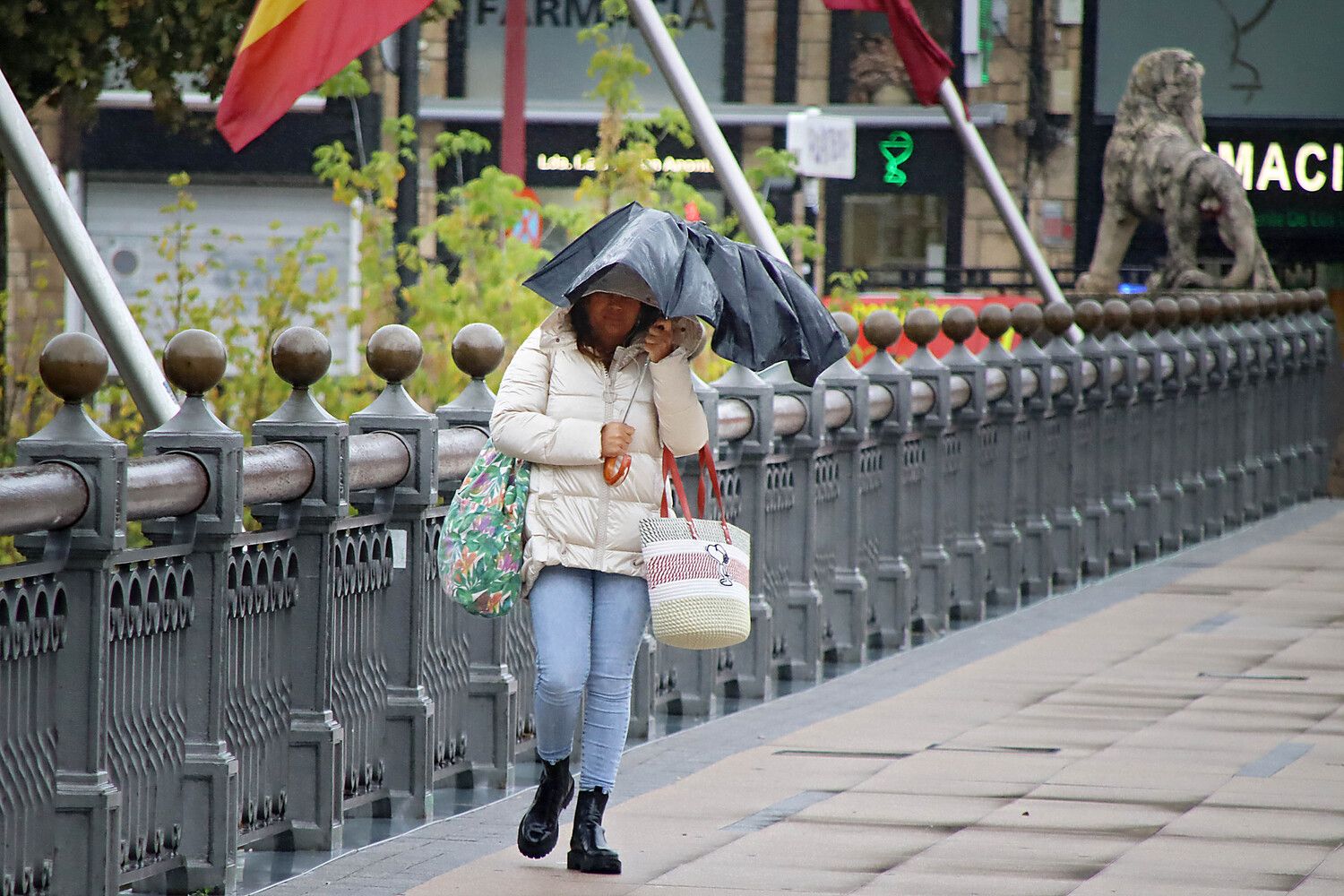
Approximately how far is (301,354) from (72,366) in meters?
1.01

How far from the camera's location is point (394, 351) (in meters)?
6.00

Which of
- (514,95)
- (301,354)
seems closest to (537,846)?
(301,354)

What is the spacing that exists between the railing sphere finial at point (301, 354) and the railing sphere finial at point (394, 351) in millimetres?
395

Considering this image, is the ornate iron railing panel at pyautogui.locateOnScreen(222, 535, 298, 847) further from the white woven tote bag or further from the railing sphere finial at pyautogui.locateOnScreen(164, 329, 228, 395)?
the white woven tote bag

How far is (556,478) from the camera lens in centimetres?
529

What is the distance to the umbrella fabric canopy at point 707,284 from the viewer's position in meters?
5.09

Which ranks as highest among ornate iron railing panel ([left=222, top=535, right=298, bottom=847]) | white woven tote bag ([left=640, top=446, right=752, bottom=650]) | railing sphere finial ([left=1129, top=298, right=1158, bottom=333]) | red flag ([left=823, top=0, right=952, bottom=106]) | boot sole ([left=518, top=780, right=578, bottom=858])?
red flag ([left=823, top=0, right=952, bottom=106])

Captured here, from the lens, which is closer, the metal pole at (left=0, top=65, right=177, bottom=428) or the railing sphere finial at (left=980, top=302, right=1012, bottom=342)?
the metal pole at (left=0, top=65, right=177, bottom=428)

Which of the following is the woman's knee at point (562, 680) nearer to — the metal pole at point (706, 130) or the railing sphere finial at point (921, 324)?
the railing sphere finial at point (921, 324)

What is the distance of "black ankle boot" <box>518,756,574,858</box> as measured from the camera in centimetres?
531

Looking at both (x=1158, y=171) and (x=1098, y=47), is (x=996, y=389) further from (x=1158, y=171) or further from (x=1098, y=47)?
(x=1098, y=47)

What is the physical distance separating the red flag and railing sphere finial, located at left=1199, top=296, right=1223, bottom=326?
8.15ft

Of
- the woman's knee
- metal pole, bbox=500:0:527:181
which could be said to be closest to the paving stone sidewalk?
the woman's knee

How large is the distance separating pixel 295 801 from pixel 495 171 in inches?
352
